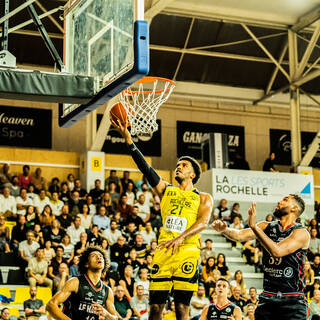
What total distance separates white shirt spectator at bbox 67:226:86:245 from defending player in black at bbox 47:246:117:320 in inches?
→ 309

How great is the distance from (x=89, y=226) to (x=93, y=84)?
28.7 ft

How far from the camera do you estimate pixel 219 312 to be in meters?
9.48

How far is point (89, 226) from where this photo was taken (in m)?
15.6

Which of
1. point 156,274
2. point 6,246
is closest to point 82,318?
point 156,274

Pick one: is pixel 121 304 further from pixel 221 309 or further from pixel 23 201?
pixel 23 201

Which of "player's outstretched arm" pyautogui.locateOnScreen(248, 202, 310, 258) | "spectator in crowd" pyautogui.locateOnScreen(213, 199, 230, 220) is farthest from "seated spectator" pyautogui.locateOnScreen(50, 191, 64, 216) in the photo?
"player's outstretched arm" pyautogui.locateOnScreen(248, 202, 310, 258)

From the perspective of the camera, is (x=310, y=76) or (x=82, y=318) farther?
(x=310, y=76)

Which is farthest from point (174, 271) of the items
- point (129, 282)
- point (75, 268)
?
point (129, 282)

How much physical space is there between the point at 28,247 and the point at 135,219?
3.39 m

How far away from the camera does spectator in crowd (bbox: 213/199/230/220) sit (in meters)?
18.0

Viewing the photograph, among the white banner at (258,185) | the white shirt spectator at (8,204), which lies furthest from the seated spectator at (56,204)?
the white banner at (258,185)

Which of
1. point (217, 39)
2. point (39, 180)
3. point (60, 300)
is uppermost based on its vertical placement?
point (217, 39)

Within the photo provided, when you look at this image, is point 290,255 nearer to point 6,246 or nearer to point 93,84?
point 93,84

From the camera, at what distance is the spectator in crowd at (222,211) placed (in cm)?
1798
